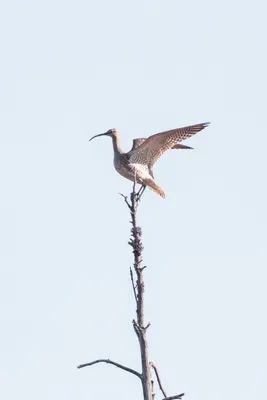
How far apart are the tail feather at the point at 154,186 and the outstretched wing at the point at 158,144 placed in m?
0.65

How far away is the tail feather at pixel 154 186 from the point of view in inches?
877

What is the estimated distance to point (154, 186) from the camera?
22344 mm

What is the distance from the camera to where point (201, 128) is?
22172 mm

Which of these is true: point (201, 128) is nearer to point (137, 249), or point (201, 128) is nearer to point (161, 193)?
point (161, 193)

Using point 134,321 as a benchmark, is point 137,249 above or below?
above

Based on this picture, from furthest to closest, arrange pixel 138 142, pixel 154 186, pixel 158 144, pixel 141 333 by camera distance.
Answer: pixel 138 142 → pixel 158 144 → pixel 154 186 → pixel 141 333

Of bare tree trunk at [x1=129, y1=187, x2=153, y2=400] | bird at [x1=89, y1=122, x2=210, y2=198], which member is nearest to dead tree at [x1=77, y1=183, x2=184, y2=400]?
bare tree trunk at [x1=129, y1=187, x2=153, y2=400]

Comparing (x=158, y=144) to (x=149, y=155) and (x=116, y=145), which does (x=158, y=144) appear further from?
(x=116, y=145)

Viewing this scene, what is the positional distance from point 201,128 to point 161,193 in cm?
156

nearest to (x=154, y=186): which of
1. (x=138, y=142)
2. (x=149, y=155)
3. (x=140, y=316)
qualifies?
(x=149, y=155)

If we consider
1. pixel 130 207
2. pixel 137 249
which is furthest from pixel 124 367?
pixel 130 207

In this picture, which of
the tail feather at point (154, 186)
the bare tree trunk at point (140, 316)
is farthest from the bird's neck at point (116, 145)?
the bare tree trunk at point (140, 316)

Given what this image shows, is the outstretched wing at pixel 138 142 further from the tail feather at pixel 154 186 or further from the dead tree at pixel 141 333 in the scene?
the dead tree at pixel 141 333

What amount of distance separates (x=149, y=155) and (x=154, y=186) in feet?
3.22
